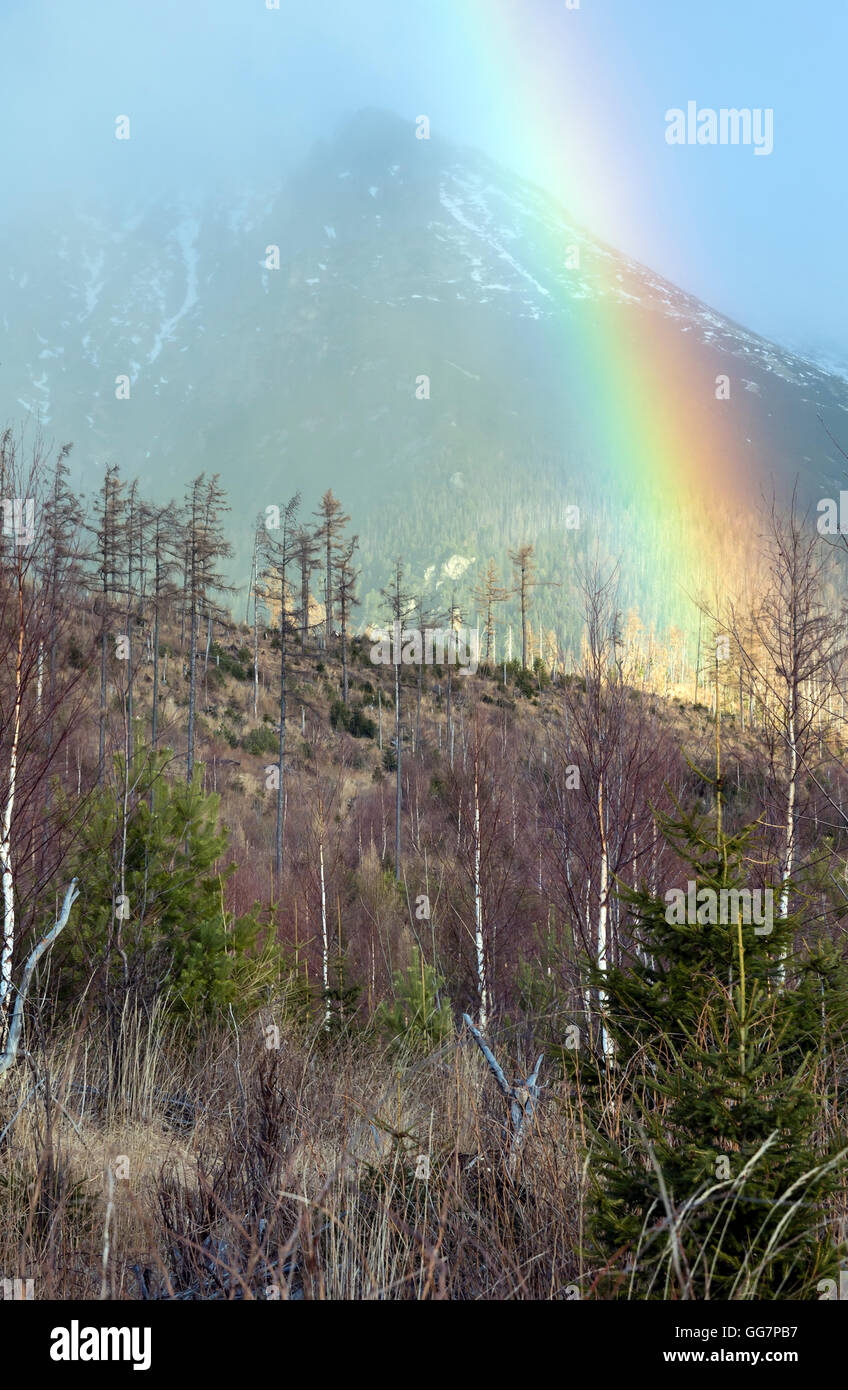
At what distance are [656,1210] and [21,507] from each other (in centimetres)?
489

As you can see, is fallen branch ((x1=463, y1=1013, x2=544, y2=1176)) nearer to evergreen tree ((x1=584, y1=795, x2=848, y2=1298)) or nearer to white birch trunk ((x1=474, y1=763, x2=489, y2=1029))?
evergreen tree ((x1=584, y1=795, x2=848, y2=1298))

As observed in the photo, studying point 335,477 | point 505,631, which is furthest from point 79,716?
point 335,477

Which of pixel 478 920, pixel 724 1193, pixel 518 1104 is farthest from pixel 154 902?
pixel 724 1193

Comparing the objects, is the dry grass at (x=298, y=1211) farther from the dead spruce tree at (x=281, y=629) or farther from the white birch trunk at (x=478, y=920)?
the dead spruce tree at (x=281, y=629)

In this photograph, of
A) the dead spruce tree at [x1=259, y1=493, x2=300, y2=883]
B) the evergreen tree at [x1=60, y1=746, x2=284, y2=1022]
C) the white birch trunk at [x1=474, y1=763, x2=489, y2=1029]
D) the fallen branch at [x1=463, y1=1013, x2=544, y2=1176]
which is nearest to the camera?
the fallen branch at [x1=463, y1=1013, x2=544, y2=1176]

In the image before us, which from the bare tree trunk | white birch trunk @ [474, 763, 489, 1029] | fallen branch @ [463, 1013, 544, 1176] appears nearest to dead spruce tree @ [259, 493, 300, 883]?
white birch trunk @ [474, 763, 489, 1029]

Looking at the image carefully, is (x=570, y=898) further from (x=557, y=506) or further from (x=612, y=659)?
(x=557, y=506)

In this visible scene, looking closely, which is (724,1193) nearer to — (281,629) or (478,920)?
(478,920)

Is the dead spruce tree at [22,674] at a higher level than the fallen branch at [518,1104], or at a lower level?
higher

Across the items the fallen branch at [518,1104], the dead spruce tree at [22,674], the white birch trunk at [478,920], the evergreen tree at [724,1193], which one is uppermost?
the dead spruce tree at [22,674]

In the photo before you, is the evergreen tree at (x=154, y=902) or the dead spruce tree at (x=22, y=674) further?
the evergreen tree at (x=154, y=902)

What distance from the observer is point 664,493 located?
18800 cm

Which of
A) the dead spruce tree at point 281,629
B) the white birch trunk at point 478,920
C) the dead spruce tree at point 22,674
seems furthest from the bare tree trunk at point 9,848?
the dead spruce tree at point 281,629

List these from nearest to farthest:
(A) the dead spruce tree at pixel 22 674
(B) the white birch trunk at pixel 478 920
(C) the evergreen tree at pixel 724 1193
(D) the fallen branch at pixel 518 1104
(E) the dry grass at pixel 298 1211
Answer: (C) the evergreen tree at pixel 724 1193 → (E) the dry grass at pixel 298 1211 → (D) the fallen branch at pixel 518 1104 → (A) the dead spruce tree at pixel 22 674 → (B) the white birch trunk at pixel 478 920
